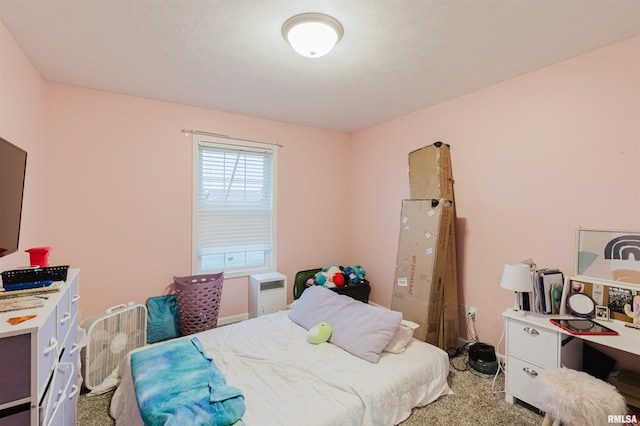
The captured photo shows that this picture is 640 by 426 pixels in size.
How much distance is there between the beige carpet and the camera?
6.06 feet

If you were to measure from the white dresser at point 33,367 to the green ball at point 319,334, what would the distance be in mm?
1455

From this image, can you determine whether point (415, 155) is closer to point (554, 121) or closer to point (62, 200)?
point (554, 121)

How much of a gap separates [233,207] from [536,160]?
3008 millimetres

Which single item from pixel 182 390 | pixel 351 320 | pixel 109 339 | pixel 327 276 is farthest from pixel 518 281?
pixel 109 339

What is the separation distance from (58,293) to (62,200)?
1.73 meters

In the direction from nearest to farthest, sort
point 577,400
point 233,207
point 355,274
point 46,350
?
point 46,350 < point 577,400 < point 233,207 < point 355,274

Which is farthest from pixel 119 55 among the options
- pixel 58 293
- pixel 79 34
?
pixel 58 293

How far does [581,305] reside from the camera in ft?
6.35

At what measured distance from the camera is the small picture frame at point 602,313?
185 centimetres

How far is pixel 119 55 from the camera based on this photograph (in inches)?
81.8

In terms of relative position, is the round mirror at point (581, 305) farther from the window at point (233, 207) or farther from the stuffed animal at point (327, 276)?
the window at point (233, 207)

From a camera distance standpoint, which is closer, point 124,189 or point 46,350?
point 46,350

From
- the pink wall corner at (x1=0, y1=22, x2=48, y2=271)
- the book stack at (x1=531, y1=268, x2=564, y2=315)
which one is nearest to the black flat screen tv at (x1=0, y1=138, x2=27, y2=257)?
the pink wall corner at (x1=0, y1=22, x2=48, y2=271)

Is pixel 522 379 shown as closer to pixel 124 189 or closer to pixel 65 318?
pixel 65 318
